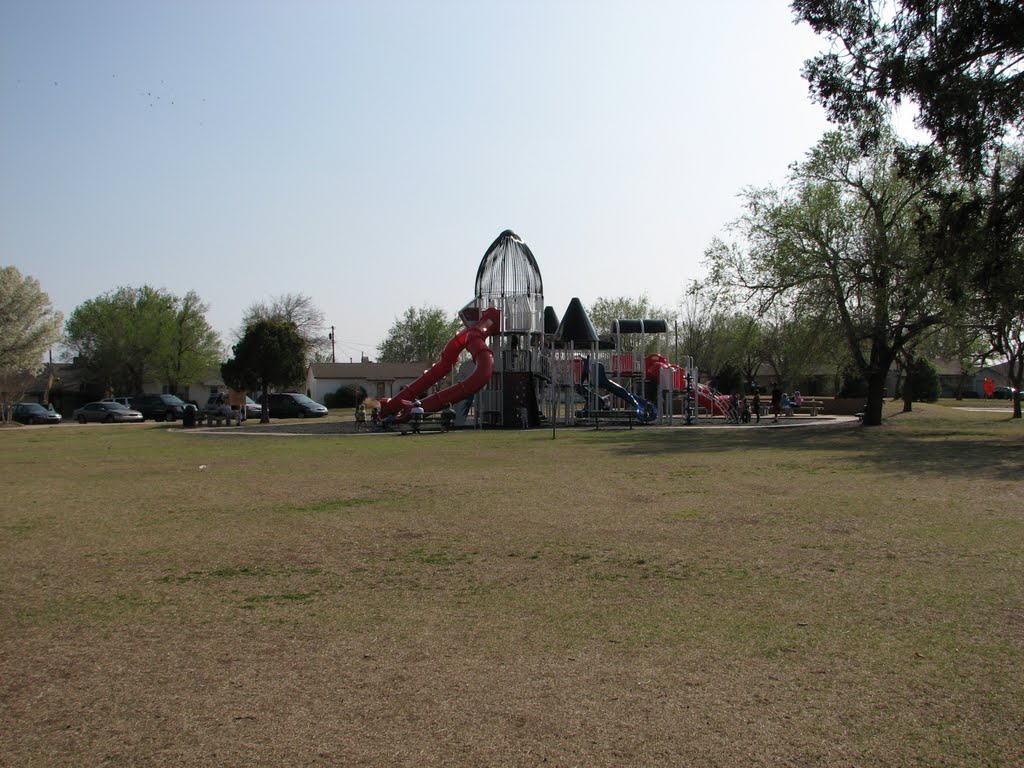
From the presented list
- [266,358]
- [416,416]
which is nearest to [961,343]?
[416,416]

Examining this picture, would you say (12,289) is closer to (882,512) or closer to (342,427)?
(342,427)

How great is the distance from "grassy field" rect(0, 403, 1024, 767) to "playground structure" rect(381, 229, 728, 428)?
2286 cm

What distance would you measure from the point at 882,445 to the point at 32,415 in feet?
153

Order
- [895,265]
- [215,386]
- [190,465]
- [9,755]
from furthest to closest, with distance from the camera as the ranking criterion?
[215,386] → [895,265] → [190,465] → [9,755]

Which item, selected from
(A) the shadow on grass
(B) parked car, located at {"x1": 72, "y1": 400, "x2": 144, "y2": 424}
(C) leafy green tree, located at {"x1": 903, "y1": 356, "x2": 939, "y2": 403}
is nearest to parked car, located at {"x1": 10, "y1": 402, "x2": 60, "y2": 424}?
(B) parked car, located at {"x1": 72, "y1": 400, "x2": 144, "y2": 424}

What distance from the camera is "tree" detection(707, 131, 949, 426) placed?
33625 mm

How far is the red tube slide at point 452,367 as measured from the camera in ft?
122

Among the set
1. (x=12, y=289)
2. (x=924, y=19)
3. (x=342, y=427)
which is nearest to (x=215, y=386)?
(x=12, y=289)

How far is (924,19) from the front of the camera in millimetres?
18281

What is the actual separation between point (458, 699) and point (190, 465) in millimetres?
17365

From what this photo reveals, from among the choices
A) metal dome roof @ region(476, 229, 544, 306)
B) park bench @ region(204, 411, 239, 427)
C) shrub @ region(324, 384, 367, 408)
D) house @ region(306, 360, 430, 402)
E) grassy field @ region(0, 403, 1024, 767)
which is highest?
metal dome roof @ region(476, 229, 544, 306)

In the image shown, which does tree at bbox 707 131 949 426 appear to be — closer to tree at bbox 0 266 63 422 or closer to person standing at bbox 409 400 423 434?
person standing at bbox 409 400 423 434

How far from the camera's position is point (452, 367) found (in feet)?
129

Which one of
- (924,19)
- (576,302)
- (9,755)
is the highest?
(924,19)
